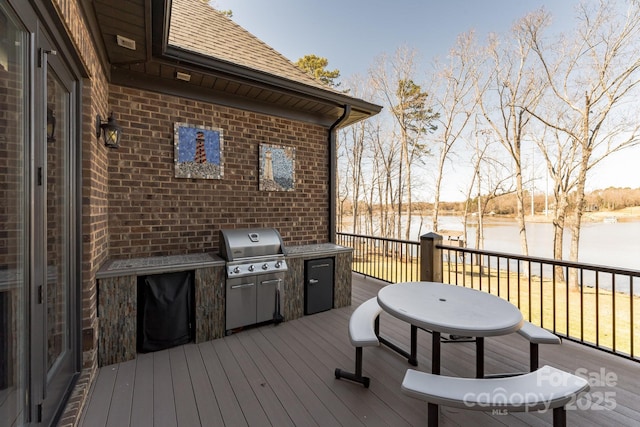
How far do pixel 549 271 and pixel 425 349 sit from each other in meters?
13.0

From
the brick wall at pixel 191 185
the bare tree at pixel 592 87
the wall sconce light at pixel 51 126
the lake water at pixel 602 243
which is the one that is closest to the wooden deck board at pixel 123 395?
the brick wall at pixel 191 185

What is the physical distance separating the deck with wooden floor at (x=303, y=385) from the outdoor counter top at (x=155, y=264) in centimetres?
81

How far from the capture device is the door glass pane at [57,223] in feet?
5.72

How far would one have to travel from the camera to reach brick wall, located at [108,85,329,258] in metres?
3.16

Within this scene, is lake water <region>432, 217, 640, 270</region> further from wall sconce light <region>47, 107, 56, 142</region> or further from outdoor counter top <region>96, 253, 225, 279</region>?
wall sconce light <region>47, 107, 56, 142</region>

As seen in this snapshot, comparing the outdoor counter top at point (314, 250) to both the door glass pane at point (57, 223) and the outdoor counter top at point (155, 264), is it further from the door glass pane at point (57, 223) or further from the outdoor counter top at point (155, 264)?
the door glass pane at point (57, 223)

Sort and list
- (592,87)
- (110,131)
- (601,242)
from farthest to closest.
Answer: (601,242)
(592,87)
(110,131)

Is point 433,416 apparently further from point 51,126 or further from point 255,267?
point 51,126

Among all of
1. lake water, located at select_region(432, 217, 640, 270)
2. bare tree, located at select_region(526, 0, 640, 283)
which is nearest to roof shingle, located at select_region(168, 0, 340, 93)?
bare tree, located at select_region(526, 0, 640, 283)

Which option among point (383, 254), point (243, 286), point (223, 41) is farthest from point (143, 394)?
point (383, 254)

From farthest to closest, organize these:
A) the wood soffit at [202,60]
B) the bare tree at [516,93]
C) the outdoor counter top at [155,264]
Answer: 1. the bare tree at [516,93]
2. the outdoor counter top at [155,264]
3. the wood soffit at [202,60]

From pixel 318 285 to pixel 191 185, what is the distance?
2.09m

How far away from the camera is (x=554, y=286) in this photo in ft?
9.09

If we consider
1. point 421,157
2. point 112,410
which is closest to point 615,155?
point 421,157
